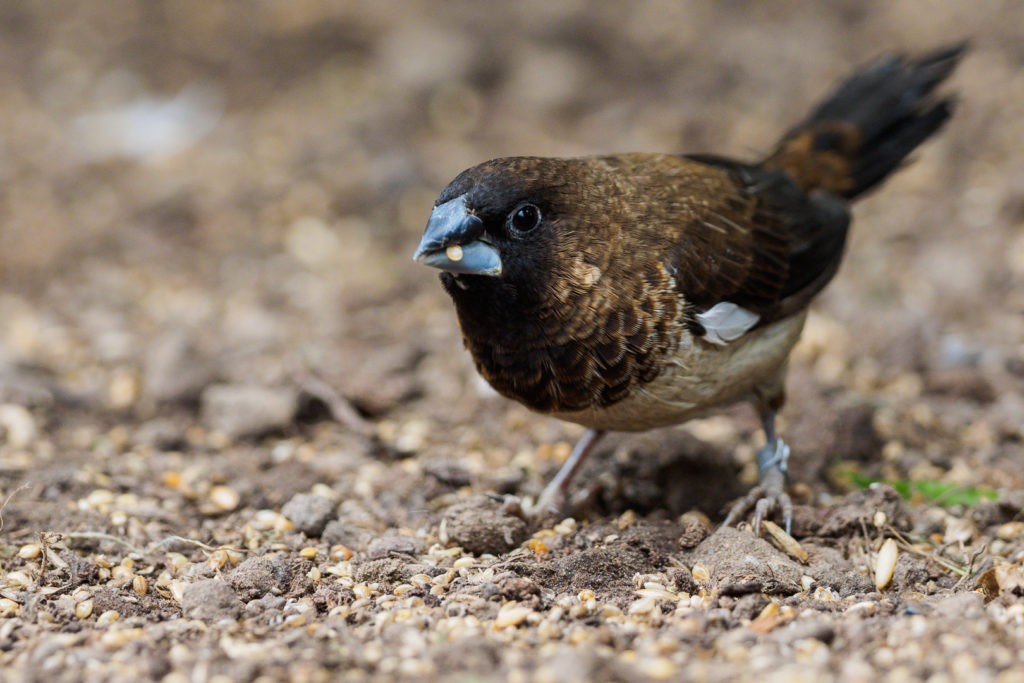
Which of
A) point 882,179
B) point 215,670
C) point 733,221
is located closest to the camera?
point 215,670

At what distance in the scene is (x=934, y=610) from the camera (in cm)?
299

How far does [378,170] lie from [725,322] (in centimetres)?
363

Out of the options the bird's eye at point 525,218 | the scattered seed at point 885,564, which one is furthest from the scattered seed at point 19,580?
the scattered seed at point 885,564

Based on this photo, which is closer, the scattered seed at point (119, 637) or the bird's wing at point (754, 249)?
the scattered seed at point (119, 637)

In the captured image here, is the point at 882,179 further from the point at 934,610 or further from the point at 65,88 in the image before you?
the point at 65,88

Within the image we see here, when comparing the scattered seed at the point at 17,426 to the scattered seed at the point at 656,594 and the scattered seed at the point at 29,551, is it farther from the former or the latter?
the scattered seed at the point at 656,594

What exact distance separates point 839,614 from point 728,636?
0.39 metres

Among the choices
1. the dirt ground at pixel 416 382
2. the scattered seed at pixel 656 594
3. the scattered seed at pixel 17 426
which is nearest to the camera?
the dirt ground at pixel 416 382

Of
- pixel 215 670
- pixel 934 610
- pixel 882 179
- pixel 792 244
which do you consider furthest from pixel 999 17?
pixel 215 670

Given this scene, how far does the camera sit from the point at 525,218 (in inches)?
138

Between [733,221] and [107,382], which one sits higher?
[733,221]

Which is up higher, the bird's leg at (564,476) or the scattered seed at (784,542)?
the bird's leg at (564,476)

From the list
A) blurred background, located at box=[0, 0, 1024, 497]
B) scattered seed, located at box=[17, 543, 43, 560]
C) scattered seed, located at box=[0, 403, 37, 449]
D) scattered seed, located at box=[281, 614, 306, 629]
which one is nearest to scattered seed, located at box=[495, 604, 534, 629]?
scattered seed, located at box=[281, 614, 306, 629]

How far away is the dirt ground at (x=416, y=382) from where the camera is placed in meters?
3.01
